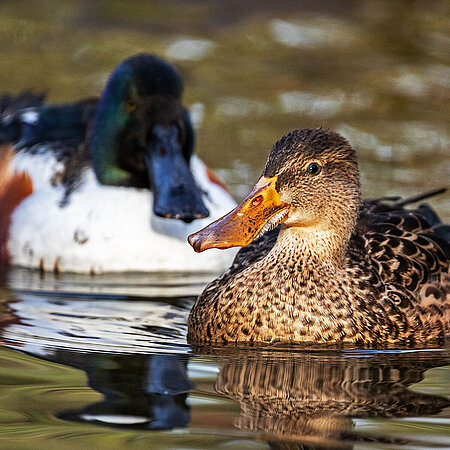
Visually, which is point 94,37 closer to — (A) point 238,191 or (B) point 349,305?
(A) point 238,191

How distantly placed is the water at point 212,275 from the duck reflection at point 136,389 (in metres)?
0.01

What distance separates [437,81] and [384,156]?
1964 millimetres

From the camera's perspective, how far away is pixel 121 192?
771 cm

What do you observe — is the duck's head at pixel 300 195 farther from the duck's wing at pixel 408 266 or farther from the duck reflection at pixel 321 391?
the duck reflection at pixel 321 391

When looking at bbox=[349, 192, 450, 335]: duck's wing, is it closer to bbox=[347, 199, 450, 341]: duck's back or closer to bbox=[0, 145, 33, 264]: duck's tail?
bbox=[347, 199, 450, 341]: duck's back

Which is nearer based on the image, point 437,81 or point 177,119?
point 177,119

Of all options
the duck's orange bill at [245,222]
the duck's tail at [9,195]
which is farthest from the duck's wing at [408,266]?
the duck's tail at [9,195]

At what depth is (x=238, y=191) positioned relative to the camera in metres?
9.62

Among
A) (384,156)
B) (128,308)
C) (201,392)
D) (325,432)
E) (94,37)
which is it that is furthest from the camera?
(94,37)

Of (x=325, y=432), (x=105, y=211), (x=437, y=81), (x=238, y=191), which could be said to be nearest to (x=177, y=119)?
(x=105, y=211)

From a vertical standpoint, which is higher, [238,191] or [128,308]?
[238,191]

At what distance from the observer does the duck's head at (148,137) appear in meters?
7.15

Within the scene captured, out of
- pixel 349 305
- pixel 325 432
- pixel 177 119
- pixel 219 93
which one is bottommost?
pixel 325 432

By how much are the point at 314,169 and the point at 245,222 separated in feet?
1.52
